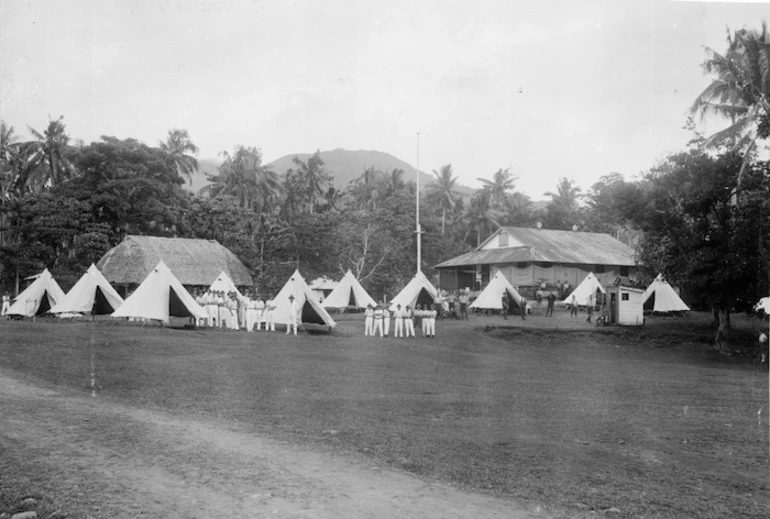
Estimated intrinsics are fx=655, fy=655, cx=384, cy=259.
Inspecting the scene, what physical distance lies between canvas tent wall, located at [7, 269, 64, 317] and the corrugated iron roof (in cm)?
2485

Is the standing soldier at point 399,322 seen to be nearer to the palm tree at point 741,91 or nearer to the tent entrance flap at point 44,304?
the palm tree at point 741,91

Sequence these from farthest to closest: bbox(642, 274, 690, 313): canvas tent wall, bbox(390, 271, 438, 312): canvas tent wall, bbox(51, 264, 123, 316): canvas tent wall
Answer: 1. bbox(642, 274, 690, 313): canvas tent wall
2. bbox(390, 271, 438, 312): canvas tent wall
3. bbox(51, 264, 123, 316): canvas tent wall

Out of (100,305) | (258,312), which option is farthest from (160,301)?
(100,305)

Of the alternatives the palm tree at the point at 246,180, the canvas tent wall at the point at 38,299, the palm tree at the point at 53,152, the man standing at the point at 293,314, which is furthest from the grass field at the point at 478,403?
the palm tree at the point at 246,180

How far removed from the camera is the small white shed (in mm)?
28812

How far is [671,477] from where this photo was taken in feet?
26.2

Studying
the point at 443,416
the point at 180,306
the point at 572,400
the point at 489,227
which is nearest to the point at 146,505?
the point at 443,416

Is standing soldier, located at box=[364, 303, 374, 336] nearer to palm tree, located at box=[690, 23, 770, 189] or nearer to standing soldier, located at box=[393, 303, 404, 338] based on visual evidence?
standing soldier, located at box=[393, 303, 404, 338]

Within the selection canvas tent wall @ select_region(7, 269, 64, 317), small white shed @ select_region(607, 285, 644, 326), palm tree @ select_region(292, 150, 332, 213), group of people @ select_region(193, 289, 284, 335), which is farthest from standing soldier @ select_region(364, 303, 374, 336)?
palm tree @ select_region(292, 150, 332, 213)

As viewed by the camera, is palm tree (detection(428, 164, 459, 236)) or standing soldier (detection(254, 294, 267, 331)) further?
palm tree (detection(428, 164, 459, 236))

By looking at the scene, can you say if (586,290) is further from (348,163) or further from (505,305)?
(348,163)

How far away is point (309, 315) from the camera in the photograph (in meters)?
24.5

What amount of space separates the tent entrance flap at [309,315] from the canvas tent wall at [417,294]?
6.19 metres

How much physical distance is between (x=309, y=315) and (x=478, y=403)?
43.5 feet
